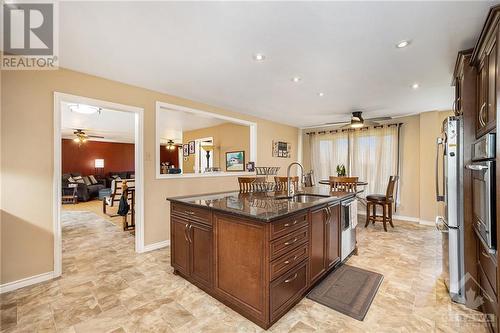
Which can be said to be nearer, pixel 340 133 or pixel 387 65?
pixel 387 65

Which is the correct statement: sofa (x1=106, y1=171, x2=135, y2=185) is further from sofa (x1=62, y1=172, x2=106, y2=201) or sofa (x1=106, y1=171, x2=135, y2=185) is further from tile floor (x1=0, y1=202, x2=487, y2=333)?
tile floor (x1=0, y1=202, x2=487, y2=333)

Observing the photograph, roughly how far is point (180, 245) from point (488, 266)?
9.07 feet

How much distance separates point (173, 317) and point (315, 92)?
352 cm

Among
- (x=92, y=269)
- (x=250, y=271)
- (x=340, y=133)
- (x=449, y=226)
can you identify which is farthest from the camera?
(x=340, y=133)

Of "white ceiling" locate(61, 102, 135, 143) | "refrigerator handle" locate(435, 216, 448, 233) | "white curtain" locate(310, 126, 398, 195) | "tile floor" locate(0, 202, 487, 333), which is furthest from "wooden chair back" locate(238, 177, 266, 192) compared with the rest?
"white curtain" locate(310, 126, 398, 195)

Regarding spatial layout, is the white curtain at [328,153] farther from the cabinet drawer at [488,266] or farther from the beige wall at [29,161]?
the beige wall at [29,161]

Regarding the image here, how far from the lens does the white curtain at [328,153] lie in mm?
6094

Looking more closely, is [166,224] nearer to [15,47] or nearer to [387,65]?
[15,47]

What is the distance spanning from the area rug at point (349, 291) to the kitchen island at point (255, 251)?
4.8 inches

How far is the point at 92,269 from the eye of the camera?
2.82 metres

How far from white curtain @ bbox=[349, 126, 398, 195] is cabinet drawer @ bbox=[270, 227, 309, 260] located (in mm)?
4321

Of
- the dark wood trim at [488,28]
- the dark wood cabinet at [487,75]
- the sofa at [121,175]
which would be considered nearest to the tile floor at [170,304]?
the dark wood cabinet at [487,75]

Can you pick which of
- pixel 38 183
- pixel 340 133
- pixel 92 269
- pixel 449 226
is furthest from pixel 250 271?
pixel 340 133
